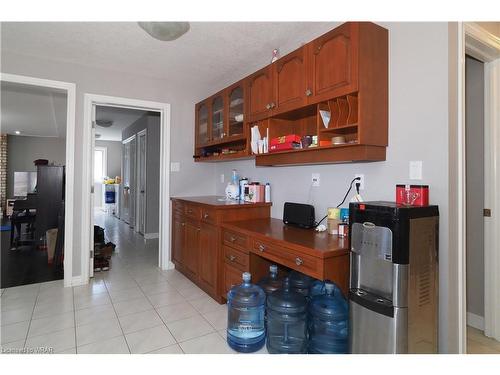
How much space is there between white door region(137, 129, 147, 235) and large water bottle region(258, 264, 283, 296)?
396cm

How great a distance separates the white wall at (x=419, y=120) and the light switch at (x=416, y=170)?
24 mm

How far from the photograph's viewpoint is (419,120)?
5.49 ft

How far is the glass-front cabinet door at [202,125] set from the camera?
3.55 meters

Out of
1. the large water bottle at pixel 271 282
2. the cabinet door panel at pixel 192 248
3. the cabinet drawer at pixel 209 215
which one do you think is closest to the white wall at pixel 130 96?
the cabinet door panel at pixel 192 248

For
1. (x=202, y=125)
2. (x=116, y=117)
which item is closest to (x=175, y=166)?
(x=202, y=125)

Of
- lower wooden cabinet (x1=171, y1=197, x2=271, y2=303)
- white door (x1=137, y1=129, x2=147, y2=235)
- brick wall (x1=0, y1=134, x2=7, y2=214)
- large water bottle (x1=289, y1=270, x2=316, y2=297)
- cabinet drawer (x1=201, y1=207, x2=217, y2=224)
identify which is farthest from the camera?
brick wall (x1=0, y1=134, x2=7, y2=214)

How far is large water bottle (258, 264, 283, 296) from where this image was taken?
2244 mm

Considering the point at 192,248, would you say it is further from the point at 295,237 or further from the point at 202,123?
the point at 202,123

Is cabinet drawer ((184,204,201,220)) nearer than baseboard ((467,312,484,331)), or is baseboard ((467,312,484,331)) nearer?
baseboard ((467,312,484,331))

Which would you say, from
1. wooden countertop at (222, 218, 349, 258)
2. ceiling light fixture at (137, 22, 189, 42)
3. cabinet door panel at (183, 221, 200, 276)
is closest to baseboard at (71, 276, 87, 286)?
cabinet door panel at (183, 221, 200, 276)

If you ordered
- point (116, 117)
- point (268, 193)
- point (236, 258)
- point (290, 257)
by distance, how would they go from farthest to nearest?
point (116, 117) → point (268, 193) → point (236, 258) → point (290, 257)

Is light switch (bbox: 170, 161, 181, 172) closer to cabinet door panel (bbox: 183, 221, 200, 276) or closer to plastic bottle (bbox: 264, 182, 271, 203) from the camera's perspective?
cabinet door panel (bbox: 183, 221, 200, 276)

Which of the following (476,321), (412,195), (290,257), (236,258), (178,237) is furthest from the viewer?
(178,237)

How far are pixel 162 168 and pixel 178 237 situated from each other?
0.92m
